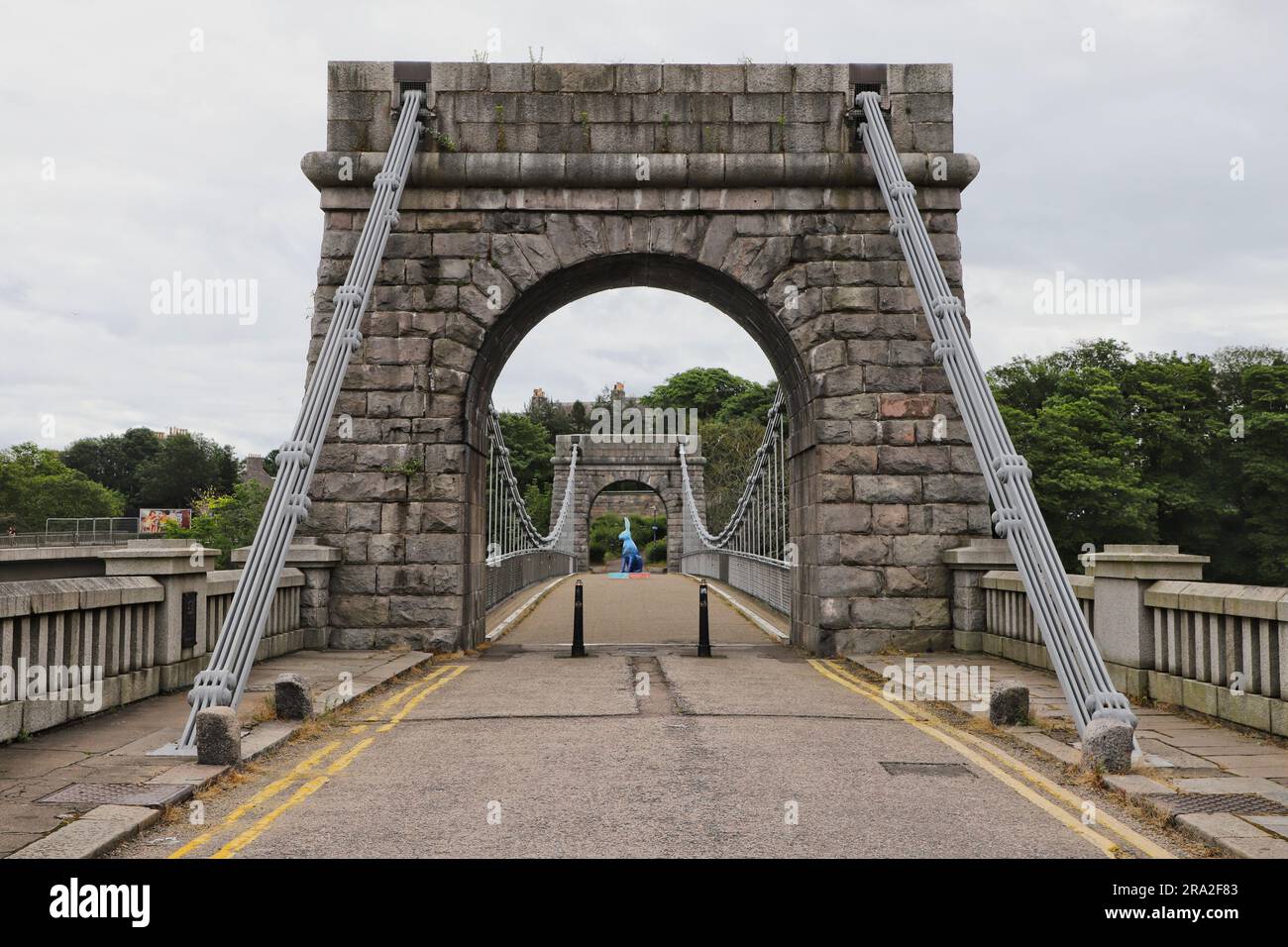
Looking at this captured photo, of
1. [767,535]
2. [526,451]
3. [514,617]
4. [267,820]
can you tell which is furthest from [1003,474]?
[526,451]

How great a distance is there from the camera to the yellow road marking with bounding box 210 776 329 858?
12.4 ft

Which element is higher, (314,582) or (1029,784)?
(314,582)

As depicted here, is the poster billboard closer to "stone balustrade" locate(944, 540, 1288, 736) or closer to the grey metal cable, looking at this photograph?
the grey metal cable

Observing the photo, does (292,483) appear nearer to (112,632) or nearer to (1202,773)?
(112,632)

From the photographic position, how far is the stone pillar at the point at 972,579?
9734 millimetres

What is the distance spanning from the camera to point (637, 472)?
41.1 m

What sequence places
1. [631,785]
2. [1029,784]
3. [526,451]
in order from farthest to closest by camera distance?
1. [526,451]
2. [1029,784]
3. [631,785]

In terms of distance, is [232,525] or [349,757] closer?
[349,757]

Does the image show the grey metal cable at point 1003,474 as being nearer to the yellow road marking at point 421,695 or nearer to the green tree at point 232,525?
the yellow road marking at point 421,695

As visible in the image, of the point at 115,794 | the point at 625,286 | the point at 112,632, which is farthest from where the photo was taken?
the point at 625,286

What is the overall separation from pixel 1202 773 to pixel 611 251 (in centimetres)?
734

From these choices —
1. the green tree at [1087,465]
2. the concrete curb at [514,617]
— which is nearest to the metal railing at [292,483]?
the concrete curb at [514,617]

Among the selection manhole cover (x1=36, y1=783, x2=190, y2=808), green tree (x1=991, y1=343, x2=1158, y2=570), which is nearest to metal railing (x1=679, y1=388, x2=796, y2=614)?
manhole cover (x1=36, y1=783, x2=190, y2=808)

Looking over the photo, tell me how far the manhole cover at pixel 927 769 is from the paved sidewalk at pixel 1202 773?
1.73 feet
